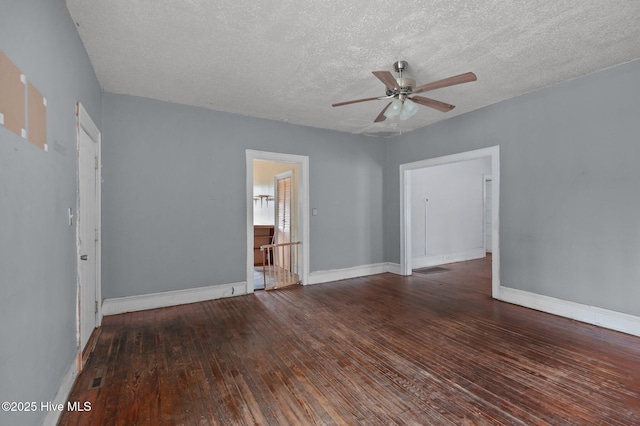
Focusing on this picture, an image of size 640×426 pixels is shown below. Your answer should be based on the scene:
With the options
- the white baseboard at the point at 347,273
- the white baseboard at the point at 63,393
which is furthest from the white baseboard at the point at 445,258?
the white baseboard at the point at 63,393

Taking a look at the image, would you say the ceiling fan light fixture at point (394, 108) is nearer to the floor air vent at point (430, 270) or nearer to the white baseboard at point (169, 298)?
the white baseboard at point (169, 298)

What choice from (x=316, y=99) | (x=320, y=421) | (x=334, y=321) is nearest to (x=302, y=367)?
(x=320, y=421)

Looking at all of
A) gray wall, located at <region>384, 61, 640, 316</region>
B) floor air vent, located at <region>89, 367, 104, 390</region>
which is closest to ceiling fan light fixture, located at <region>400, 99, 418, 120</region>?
gray wall, located at <region>384, 61, 640, 316</region>

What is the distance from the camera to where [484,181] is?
26.5 ft

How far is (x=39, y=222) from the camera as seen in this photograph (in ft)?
5.59

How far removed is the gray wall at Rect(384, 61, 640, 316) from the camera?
10.5 feet

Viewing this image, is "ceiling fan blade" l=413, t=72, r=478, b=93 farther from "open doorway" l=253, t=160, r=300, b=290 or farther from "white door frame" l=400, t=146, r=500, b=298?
"open doorway" l=253, t=160, r=300, b=290

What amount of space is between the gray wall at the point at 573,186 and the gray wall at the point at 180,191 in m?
2.96

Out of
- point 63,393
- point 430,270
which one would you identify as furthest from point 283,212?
point 63,393

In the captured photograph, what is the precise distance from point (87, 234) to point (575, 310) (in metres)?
5.53

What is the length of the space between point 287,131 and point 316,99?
1.18 m

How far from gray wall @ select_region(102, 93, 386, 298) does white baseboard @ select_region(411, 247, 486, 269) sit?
233 cm

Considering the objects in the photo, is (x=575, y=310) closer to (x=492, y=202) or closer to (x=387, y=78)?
(x=492, y=202)

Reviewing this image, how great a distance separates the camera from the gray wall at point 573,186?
10.5 ft
